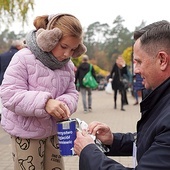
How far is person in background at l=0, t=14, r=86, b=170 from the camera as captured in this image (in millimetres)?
2016

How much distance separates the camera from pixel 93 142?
67.7 inches

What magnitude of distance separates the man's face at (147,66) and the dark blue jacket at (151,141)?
0.06 m

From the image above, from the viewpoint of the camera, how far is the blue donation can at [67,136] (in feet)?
6.00

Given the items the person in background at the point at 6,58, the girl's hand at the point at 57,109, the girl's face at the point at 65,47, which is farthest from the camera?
the person in background at the point at 6,58

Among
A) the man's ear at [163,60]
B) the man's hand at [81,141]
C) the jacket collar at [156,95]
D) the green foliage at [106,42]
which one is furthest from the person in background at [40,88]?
the green foliage at [106,42]

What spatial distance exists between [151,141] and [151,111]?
0.18 m

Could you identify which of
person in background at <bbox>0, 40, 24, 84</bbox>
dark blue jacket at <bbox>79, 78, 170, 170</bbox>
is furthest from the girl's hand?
person in background at <bbox>0, 40, 24, 84</bbox>

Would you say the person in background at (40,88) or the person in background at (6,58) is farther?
the person in background at (6,58)

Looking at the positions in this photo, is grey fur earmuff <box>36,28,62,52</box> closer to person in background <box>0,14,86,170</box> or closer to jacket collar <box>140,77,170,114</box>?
person in background <box>0,14,86,170</box>

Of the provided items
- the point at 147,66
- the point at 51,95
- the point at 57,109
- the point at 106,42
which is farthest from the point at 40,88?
the point at 106,42

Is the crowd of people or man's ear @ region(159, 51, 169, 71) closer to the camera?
man's ear @ region(159, 51, 169, 71)

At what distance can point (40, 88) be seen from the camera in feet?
6.90

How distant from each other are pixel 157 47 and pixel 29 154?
3.68ft

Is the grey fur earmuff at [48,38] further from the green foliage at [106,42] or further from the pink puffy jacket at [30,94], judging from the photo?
the green foliage at [106,42]
